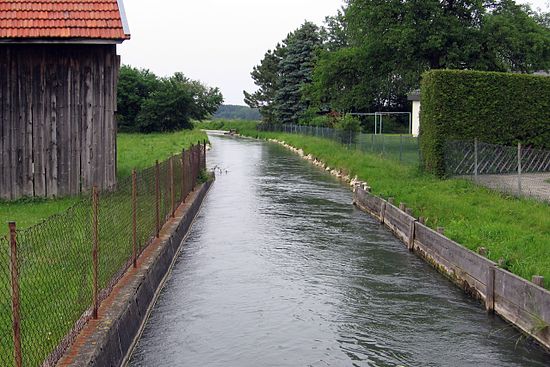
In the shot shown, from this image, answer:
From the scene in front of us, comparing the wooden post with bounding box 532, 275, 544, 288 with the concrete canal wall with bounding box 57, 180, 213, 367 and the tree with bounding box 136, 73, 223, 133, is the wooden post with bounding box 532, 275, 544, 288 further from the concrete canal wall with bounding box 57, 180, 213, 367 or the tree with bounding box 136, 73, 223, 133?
the tree with bounding box 136, 73, 223, 133

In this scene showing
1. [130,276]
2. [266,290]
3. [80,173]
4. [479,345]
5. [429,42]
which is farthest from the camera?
[429,42]

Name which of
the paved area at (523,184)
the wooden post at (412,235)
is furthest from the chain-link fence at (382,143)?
the wooden post at (412,235)

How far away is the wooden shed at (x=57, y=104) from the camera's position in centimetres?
1423

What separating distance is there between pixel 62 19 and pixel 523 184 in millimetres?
12814

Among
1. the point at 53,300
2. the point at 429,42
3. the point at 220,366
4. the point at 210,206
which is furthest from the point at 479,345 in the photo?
the point at 429,42

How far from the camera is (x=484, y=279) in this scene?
878 cm

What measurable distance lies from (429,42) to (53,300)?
25112 mm

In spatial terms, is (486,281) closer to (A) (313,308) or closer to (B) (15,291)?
(A) (313,308)

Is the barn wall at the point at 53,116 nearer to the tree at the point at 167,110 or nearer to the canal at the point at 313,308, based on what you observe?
the canal at the point at 313,308

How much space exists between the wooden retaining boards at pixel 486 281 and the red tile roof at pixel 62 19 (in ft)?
24.6

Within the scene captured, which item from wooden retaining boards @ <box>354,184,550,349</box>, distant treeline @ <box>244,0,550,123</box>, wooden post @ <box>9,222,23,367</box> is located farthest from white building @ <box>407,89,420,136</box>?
wooden post @ <box>9,222,23,367</box>

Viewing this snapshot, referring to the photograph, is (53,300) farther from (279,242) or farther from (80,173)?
(80,173)

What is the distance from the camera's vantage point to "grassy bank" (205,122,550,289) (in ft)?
30.6

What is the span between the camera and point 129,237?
962 cm
